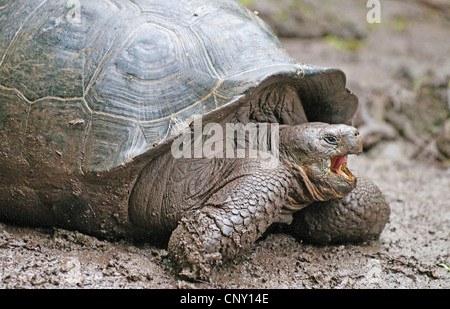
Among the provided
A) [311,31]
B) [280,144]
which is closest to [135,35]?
[280,144]

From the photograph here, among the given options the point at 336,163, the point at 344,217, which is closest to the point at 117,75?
the point at 336,163

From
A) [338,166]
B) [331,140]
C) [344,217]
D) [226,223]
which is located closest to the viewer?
[226,223]

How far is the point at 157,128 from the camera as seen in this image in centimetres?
310

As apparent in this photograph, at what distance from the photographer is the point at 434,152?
20.9 feet

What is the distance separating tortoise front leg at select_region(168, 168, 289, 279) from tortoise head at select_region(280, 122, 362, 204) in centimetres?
24

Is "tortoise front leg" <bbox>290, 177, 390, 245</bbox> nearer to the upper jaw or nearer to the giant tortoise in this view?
the giant tortoise

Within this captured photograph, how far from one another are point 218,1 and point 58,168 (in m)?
1.65

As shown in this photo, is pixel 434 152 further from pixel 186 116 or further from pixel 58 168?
pixel 58 168

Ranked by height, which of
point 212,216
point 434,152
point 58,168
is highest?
point 58,168

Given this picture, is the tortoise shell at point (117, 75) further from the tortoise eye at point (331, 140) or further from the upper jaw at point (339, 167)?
the upper jaw at point (339, 167)

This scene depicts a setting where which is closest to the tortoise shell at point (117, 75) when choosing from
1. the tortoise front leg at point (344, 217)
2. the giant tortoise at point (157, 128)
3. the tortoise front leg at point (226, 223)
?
the giant tortoise at point (157, 128)

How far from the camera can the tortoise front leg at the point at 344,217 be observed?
3.71m

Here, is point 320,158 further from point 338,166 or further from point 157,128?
point 157,128

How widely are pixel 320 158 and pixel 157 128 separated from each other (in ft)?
3.57
